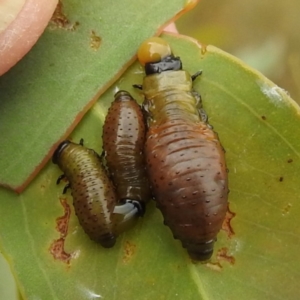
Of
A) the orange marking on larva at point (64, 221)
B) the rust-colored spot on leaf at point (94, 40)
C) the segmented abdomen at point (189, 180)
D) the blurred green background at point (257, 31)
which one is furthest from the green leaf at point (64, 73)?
the blurred green background at point (257, 31)

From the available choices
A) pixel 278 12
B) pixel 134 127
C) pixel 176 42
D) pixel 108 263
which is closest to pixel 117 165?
pixel 134 127

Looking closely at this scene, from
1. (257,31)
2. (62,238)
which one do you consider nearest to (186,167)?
(62,238)

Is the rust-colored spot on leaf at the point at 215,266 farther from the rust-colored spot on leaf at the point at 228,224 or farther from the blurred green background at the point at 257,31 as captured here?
the blurred green background at the point at 257,31

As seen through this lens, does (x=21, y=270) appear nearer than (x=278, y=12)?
Yes

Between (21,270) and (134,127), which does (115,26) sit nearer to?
(134,127)

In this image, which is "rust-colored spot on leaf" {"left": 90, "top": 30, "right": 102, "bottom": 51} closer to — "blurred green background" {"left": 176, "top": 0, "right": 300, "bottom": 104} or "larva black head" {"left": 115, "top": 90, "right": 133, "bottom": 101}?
"larva black head" {"left": 115, "top": 90, "right": 133, "bottom": 101}
